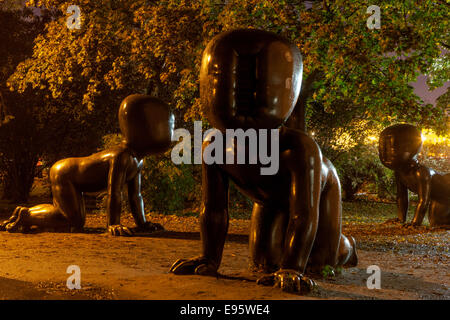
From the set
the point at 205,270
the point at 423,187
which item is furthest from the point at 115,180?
the point at 423,187

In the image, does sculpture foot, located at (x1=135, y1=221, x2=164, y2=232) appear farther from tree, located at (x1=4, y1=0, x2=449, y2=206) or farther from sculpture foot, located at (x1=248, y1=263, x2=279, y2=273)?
sculpture foot, located at (x1=248, y1=263, x2=279, y2=273)

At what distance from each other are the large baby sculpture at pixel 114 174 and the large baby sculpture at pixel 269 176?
387 centimetres

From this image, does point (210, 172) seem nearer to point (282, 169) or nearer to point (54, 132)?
point (282, 169)

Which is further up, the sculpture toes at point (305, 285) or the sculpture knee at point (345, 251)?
the sculpture toes at point (305, 285)

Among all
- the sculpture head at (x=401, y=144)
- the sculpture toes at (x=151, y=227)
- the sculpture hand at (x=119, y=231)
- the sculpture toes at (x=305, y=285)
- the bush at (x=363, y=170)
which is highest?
the sculpture head at (x=401, y=144)

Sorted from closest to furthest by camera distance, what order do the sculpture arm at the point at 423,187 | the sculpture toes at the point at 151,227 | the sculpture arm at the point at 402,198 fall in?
the sculpture toes at the point at 151,227 < the sculpture arm at the point at 423,187 < the sculpture arm at the point at 402,198

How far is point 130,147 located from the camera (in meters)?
7.77

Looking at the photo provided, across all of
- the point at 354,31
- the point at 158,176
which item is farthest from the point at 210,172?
the point at 158,176

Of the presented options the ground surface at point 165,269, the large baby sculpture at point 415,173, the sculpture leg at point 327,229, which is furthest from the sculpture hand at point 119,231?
the large baby sculpture at point 415,173

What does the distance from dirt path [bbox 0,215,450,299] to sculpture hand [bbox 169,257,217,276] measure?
0.08m

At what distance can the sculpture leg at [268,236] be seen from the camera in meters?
4.12

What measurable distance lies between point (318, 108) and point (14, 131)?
12927 millimetres

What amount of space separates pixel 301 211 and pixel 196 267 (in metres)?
1.09

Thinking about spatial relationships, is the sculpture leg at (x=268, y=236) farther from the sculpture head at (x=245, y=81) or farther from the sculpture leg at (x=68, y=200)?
the sculpture leg at (x=68, y=200)
